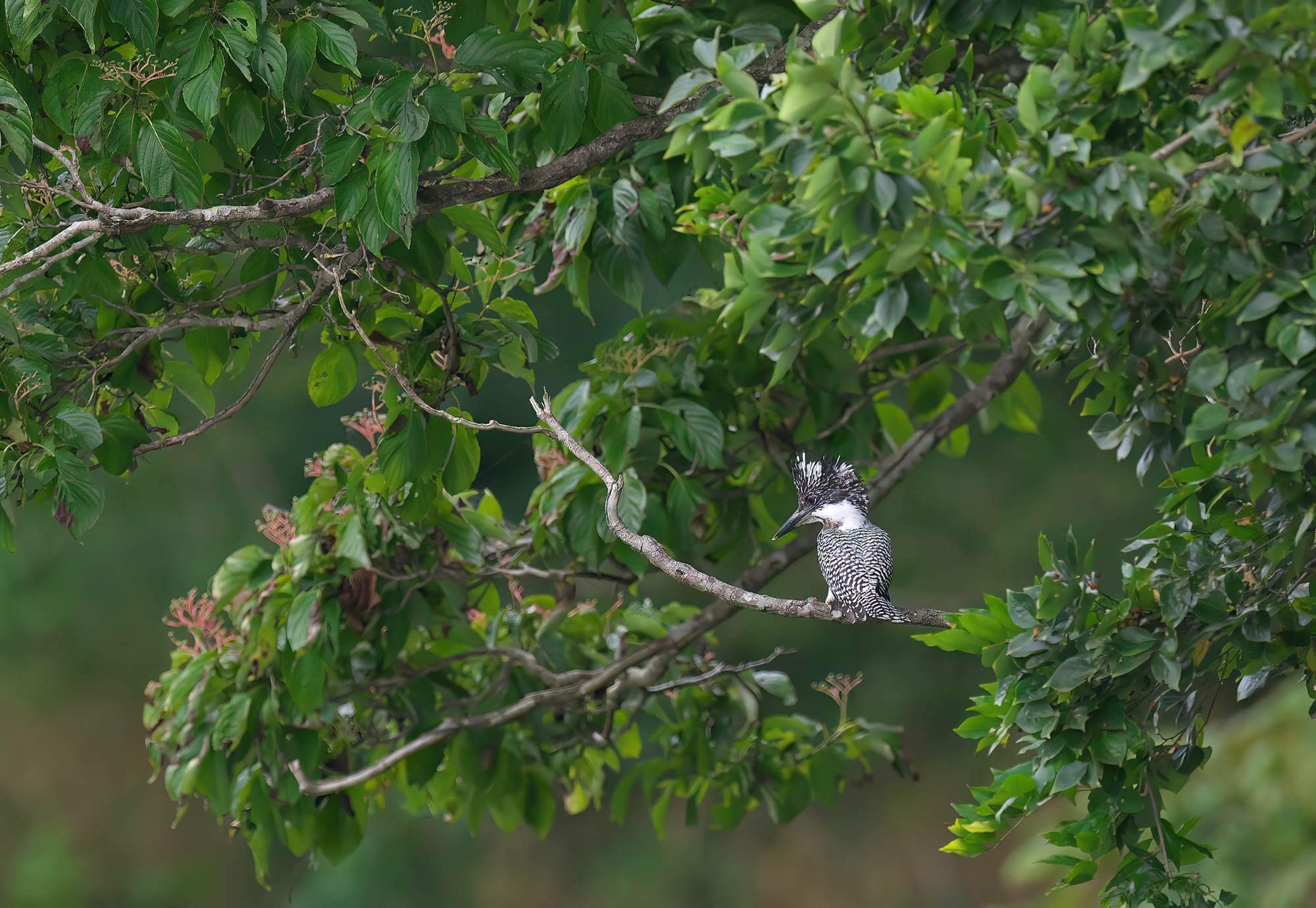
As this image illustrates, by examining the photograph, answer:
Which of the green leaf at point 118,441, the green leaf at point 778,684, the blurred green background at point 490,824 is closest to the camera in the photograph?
the green leaf at point 118,441

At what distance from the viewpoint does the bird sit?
1536 mm

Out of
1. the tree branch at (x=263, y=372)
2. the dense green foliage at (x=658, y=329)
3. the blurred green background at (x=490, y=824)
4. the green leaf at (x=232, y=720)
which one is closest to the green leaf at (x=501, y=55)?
the dense green foliage at (x=658, y=329)

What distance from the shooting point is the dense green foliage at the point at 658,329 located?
1.21 metres

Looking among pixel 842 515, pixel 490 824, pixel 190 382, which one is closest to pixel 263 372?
pixel 190 382

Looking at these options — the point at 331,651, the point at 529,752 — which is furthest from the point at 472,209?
the point at 529,752

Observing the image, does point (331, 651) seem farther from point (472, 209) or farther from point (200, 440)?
point (200, 440)

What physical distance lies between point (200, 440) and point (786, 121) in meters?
5.05

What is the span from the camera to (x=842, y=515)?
1.67 m

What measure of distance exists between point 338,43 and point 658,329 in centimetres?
83

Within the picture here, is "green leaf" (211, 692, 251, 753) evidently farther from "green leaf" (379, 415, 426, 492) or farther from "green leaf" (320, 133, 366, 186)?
"green leaf" (320, 133, 366, 186)

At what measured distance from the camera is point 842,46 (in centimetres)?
158

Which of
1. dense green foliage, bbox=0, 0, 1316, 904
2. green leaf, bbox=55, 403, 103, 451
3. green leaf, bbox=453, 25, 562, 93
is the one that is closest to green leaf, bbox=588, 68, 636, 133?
dense green foliage, bbox=0, 0, 1316, 904

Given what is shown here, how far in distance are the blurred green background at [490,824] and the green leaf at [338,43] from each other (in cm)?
342

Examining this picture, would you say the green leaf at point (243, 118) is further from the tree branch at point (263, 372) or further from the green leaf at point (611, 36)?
the green leaf at point (611, 36)
